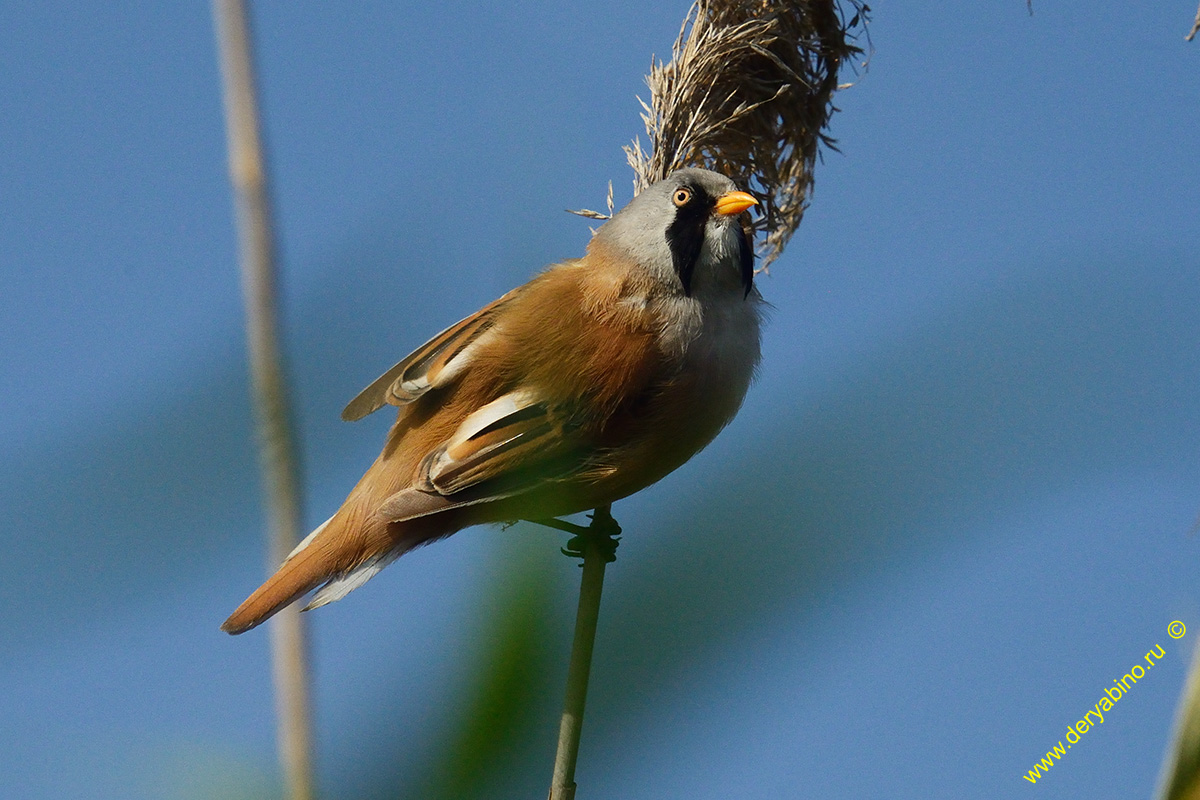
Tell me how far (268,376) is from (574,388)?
1708mm

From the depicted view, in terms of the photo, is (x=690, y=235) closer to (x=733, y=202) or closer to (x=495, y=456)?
(x=733, y=202)

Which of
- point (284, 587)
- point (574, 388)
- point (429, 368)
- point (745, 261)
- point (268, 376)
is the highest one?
point (745, 261)

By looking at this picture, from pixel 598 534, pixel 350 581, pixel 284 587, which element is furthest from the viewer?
pixel 350 581

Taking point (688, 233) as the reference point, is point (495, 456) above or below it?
below

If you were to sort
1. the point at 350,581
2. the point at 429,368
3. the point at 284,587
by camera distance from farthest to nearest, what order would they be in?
1. the point at 429,368
2. the point at 350,581
3. the point at 284,587

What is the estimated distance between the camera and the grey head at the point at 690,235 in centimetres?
292

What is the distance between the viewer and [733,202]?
2.91 meters

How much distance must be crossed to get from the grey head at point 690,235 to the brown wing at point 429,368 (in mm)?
431

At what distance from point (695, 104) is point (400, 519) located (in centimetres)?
140

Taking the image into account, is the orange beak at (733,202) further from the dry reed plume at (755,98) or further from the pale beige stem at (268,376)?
the pale beige stem at (268,376)

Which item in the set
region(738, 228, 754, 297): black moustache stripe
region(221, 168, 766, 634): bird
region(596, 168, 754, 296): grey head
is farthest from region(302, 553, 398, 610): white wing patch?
region(738, 228, 754, 297): black moustache stripe

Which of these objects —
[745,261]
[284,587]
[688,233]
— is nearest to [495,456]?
[284,587]

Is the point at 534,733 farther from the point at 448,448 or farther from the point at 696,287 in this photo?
the point at 696,287

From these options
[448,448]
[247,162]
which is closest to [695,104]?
[448,448]
